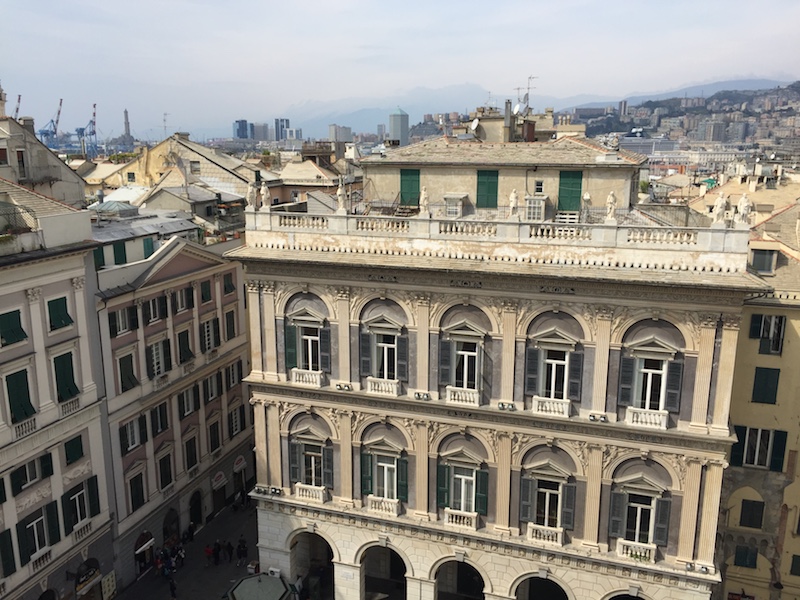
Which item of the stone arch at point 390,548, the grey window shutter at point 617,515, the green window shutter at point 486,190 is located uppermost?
the green window shutter at point 486,190

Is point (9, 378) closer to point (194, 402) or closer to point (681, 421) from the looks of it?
point (194, 402)

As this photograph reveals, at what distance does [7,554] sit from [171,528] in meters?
13.7

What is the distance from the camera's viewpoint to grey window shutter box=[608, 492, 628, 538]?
3183 centimetres

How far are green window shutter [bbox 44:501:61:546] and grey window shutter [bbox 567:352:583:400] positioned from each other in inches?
1010

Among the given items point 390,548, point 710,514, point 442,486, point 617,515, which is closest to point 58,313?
point 390,548

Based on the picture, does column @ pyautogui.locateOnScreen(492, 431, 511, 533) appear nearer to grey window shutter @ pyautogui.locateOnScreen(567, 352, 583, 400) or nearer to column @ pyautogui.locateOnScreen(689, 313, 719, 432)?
grey window shutter @ pyautogui.locateOnScreen(567, 352, 583, 400)

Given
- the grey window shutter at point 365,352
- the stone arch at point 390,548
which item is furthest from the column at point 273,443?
the grey window shutter at point 365,352

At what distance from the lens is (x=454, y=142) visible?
4116 centimetres

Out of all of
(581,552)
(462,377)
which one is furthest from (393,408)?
(581,552)

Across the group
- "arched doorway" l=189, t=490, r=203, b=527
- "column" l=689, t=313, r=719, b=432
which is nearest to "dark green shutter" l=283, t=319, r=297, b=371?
"arched doorway" l=189, t=490, r=203, b=527

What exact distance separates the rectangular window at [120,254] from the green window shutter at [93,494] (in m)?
12.1

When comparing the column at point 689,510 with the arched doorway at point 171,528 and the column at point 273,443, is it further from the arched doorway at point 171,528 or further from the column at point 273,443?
the arched doorway at point 171,528

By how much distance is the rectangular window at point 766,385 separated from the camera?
35.2 meters

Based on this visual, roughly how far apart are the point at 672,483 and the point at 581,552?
527 centimetres
